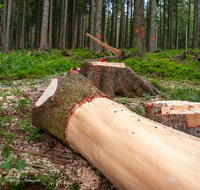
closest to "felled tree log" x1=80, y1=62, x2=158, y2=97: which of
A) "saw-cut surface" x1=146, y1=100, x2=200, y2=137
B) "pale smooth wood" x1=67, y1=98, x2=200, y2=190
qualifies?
"saw-cut surface" x1=146, y1=100, x2=200, y2=137

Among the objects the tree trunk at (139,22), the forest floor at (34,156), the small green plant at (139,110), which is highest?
the tree trunk at (139,22)

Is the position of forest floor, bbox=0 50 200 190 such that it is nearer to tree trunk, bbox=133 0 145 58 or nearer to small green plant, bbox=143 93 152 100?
small green plant, bbox=143 93 152 100

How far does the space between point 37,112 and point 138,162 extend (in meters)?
1.72

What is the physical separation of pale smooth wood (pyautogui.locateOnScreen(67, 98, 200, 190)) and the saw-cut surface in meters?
0.82

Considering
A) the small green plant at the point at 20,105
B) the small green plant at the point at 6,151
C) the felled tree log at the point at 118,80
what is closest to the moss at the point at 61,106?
the small green plant at the point at 6,151

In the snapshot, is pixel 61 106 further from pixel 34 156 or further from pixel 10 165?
pixel 10 165

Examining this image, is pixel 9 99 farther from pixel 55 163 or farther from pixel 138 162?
pixel 138 162

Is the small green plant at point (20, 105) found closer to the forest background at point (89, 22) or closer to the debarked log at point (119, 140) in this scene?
the debarked log at point (119, 140)

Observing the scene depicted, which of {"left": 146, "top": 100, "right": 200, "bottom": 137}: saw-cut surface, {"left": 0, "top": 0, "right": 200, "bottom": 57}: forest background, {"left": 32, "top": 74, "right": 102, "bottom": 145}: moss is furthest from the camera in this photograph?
{"left": 0, "top": 0, "right": 200, "bottom": 57}: forest background

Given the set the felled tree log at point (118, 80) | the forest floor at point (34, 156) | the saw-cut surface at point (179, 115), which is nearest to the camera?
the forest floor at point (34, 156)

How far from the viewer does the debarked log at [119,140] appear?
1.18 metres

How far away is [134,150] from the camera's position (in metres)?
1.37

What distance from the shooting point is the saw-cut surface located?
2328 mm

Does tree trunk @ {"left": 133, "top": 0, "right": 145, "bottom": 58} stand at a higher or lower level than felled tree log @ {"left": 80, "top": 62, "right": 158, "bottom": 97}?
higher
